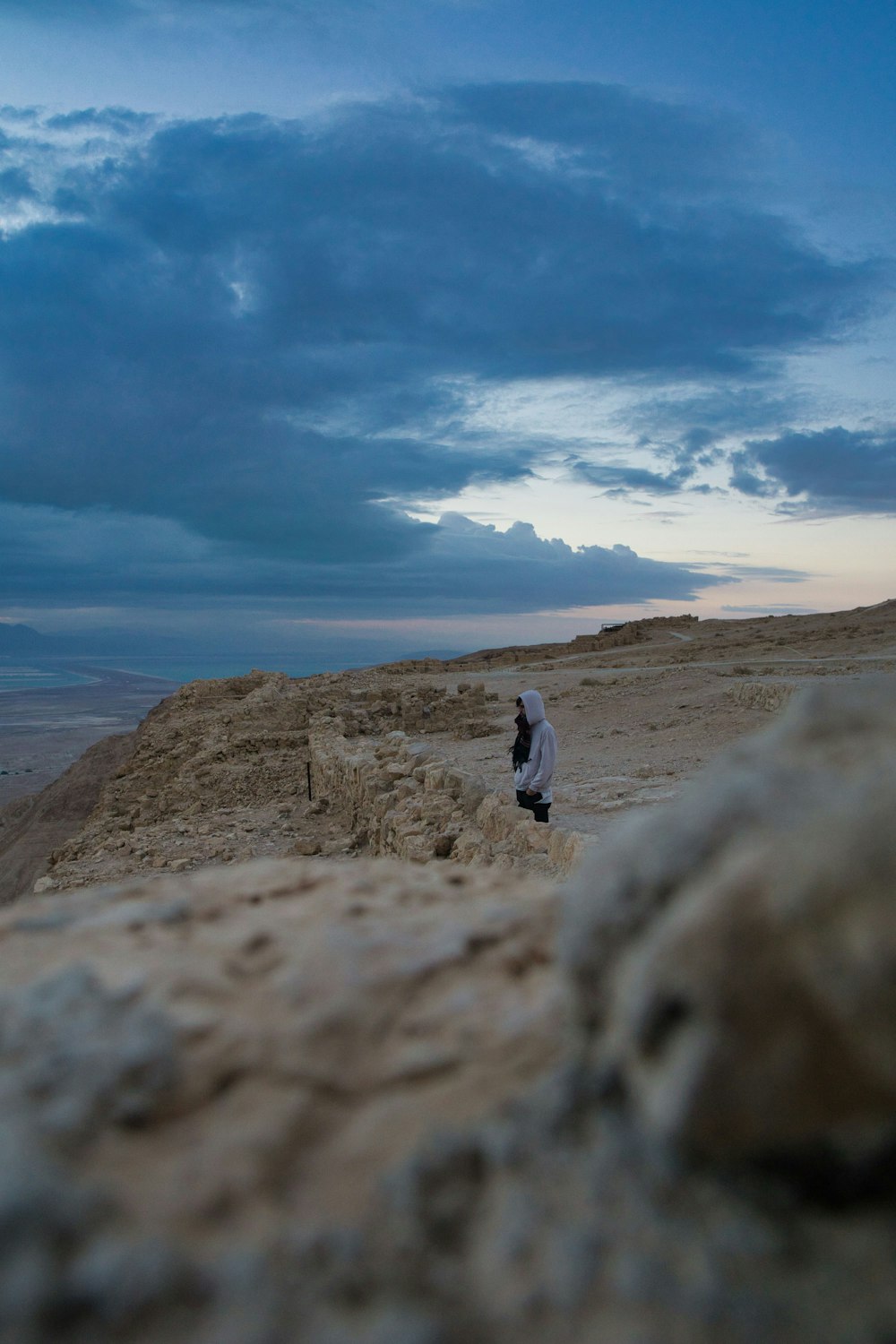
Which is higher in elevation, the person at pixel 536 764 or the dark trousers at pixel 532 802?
the person at pixel 536 764

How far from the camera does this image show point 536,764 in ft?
21.3

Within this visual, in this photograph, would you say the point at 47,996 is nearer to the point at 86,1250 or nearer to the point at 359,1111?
the point at 86,1250

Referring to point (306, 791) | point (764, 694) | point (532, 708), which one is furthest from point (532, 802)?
point (764, 694)

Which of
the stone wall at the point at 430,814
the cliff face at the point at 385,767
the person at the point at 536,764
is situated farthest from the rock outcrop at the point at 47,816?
the person at the point at 536,764

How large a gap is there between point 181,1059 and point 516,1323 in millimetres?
608

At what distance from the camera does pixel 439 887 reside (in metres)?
1.85

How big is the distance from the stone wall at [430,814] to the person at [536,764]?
0.29 meters

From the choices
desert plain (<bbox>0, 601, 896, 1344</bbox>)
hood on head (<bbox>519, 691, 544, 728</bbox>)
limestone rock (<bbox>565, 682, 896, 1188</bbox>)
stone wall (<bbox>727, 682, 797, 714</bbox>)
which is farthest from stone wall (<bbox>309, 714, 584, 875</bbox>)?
stone wall (<bbox>727, 682, 797, 714</bbox>)

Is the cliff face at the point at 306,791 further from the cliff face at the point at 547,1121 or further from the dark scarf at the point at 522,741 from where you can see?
the cliff face at the point at 547,1121

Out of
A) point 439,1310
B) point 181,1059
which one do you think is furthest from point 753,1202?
point 181,1059

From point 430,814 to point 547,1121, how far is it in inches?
214

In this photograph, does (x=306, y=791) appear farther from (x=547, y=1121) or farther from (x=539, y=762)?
(x=547, y=1121)

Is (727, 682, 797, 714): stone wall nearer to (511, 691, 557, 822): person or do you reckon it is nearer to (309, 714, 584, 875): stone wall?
(309, 714, 584, 875): stone wall

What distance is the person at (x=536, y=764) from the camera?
21.2 ft
